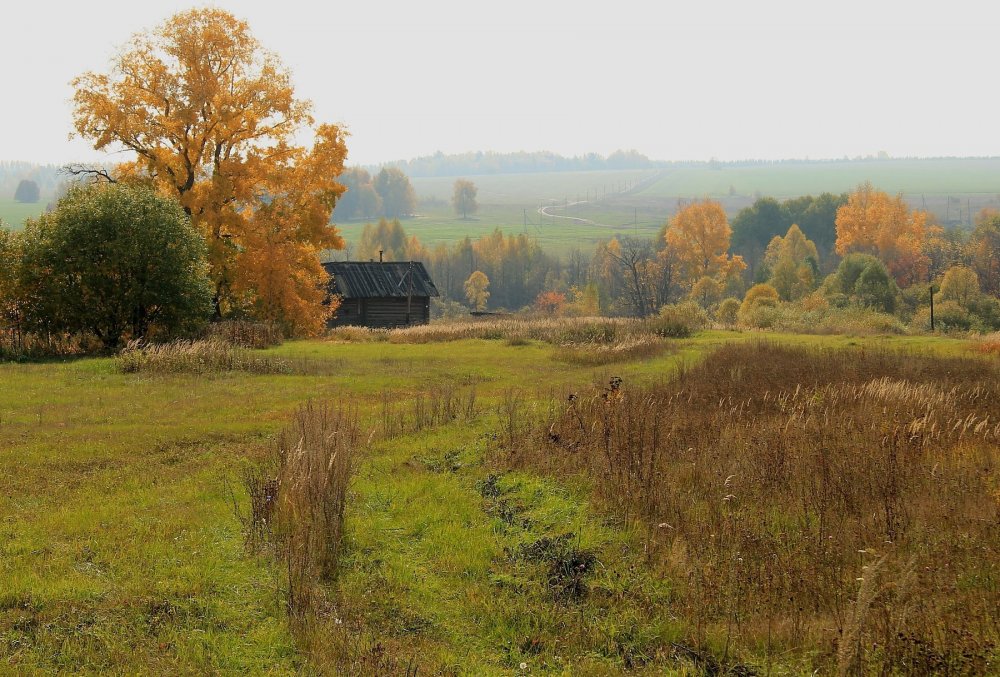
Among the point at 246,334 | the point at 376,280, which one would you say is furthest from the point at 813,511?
the point at 376,280

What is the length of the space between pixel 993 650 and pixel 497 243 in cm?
13490

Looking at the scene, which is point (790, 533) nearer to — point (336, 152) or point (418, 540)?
point (418, 540)

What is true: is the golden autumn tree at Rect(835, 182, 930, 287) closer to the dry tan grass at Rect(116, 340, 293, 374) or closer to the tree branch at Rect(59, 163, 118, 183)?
the tree branch at Rect(59, 163, 118, 183)

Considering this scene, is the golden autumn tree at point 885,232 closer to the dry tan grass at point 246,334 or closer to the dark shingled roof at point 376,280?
the dark shingled roof at point 376,280

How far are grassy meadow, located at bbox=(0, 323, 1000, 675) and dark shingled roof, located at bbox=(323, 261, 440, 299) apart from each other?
40975 millimetres

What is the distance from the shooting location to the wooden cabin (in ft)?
180

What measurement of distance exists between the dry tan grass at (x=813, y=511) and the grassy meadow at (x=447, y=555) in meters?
0.04

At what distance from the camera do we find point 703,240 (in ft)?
308

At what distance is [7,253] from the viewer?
24766 millimetres

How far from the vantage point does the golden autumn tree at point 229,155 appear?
33.1m

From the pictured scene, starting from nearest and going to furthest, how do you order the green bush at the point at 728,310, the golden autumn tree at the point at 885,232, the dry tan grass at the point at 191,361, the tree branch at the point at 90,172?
1. the dry tan grass at the point at 191,361
2. the tree branch at the point at 90,172
3. the green bush at the point at 728,310
4. the golden autumn tree at the point at 885,232

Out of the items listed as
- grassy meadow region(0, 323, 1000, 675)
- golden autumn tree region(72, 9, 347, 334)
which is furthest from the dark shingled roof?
grassy meadow region(0, 323, 1000, 675)

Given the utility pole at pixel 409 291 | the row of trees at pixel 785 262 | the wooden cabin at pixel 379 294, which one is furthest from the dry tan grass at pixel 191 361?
the row of trees at pixel 785 262

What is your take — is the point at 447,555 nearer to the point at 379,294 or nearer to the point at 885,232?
the point at 379,294
